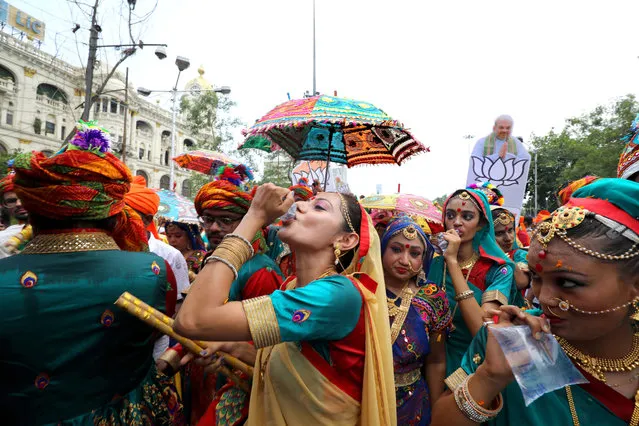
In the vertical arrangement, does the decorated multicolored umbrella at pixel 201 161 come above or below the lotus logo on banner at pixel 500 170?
above

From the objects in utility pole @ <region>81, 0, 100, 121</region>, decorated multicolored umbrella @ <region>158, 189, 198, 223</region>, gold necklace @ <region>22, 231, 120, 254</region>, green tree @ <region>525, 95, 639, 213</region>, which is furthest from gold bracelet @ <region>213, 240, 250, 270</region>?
green tree @ <region>525, 95, 639, 213</region>

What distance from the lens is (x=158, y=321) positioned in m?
1.85

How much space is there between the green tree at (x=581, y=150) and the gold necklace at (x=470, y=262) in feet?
48.5

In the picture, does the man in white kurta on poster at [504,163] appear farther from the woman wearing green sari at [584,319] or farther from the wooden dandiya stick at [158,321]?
the wooden dandiya stick at [158,321]

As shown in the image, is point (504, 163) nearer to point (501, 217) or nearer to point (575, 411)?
point (501, 217)

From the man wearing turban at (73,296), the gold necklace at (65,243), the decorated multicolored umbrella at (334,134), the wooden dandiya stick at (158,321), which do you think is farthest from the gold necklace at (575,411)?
the decorated multicolored umbrella at (334,134)

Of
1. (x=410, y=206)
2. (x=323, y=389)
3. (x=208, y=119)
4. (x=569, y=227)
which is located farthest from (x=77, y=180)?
(x=208, y=119)

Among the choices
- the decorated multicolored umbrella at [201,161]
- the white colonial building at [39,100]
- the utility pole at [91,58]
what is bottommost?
the decorated multicolored umbrella at [201,161]

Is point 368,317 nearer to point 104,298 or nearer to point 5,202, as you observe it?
point 104,298

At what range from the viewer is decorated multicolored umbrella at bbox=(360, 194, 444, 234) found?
15.8ft

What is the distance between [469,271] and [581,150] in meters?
39.2

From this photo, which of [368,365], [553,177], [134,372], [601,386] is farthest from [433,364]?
[553,177]

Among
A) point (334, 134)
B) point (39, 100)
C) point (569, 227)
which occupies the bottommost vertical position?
point (569, 227)

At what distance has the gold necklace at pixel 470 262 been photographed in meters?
3.37
